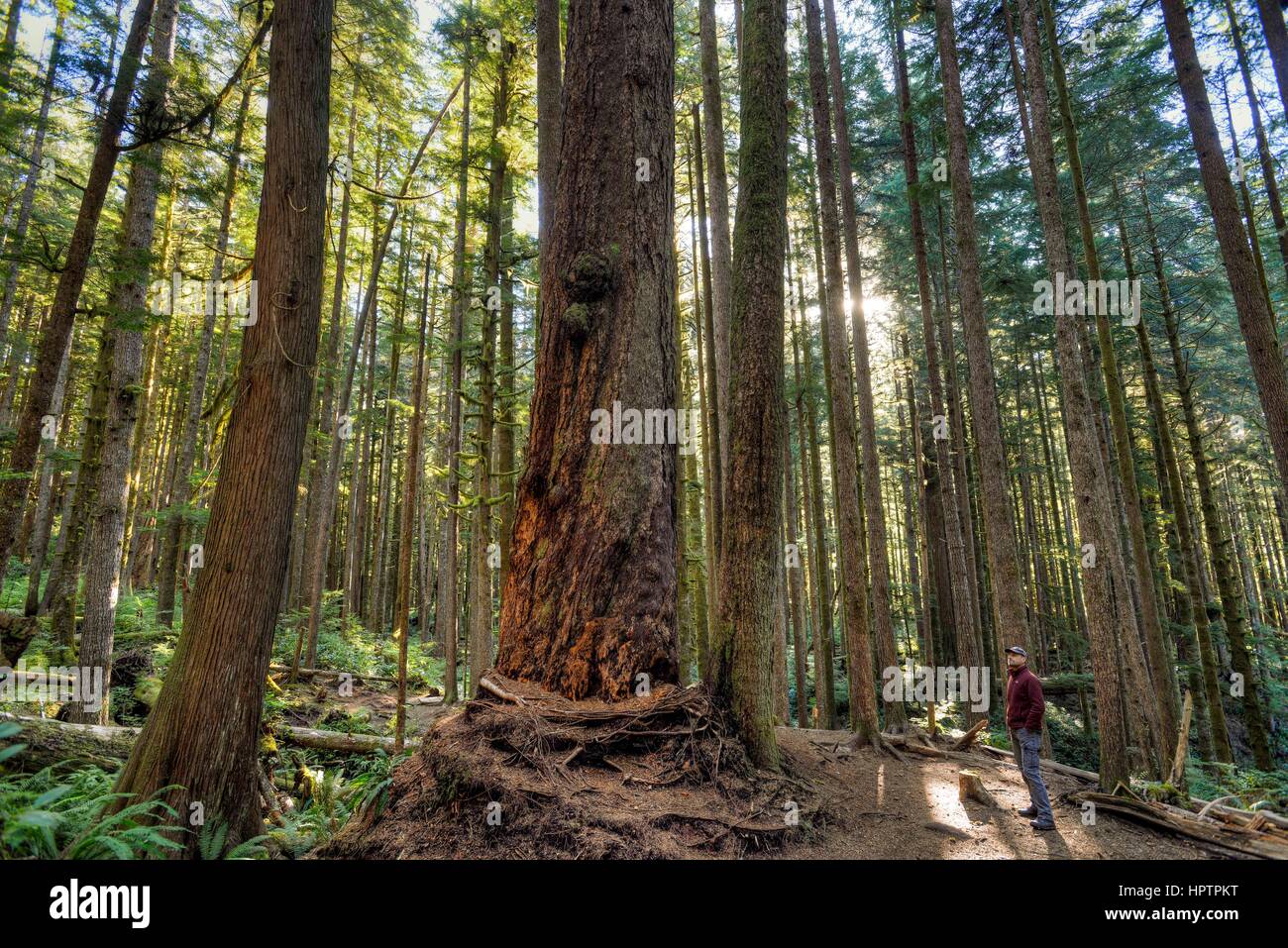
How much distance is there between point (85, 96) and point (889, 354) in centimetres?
2376

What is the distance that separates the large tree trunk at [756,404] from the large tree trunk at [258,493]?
138 inches

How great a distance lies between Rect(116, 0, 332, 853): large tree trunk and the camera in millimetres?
3643

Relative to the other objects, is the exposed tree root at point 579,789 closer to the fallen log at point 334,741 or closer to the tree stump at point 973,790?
the tree stump at point 973,790

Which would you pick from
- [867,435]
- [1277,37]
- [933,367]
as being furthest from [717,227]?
[1277,37]

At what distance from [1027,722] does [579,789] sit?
4961 millimetres

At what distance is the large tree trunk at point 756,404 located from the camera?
4.49 meters

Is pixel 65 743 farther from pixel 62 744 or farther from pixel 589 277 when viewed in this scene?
pixel 589 277

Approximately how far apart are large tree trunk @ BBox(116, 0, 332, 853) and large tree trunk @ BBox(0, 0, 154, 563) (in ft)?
9.53

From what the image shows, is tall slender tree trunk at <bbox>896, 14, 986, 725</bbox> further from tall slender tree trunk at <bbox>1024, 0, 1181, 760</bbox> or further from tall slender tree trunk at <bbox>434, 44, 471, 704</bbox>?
tall slender tree trunk at <bbox>434, 44, 471, 704</bbox>

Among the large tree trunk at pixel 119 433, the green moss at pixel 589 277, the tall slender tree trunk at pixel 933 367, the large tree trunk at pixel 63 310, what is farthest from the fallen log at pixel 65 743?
the tall slender tree trunk at pixel 933 367

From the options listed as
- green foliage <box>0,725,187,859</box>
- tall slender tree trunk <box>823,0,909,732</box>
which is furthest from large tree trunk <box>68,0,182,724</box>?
tall slender tree trunk <box>823,0,909,732</box>
